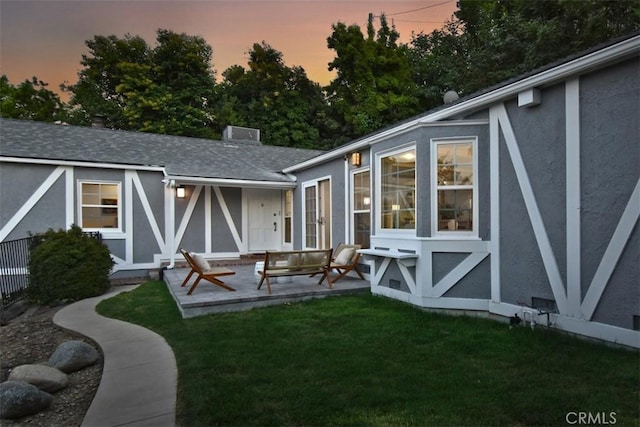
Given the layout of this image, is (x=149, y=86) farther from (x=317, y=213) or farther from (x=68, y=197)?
(x=317, y=213)

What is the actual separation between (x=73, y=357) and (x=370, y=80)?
2193 centimetres

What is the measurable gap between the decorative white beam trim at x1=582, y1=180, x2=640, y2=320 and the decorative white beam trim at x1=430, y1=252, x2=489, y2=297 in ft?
4.68

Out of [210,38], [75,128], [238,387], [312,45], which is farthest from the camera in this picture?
[210,38]

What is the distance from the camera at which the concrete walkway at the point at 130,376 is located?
110 inches

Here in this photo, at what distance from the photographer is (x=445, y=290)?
5.61 metres

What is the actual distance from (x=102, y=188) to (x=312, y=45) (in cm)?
1757

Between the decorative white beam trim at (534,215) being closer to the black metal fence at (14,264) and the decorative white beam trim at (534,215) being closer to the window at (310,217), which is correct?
the window at (310,217)

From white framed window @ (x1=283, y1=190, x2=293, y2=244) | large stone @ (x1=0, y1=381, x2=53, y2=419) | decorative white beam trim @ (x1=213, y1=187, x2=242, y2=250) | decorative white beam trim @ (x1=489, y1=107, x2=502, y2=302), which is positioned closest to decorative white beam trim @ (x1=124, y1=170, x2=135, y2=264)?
decorative white beam trim @ (x1=213, y1=187, x2=242, y2=250)

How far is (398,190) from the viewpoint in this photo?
6430 mm

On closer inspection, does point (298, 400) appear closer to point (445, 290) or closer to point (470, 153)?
point (445, 290)

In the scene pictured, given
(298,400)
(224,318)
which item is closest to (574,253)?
(298,400)

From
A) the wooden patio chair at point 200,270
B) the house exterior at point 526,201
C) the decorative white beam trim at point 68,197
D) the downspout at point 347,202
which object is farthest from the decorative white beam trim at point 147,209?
the house exterior at point 526,201

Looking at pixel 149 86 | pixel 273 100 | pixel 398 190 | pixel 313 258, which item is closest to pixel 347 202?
pixel 313 258

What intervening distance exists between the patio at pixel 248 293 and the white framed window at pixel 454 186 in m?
2.20
